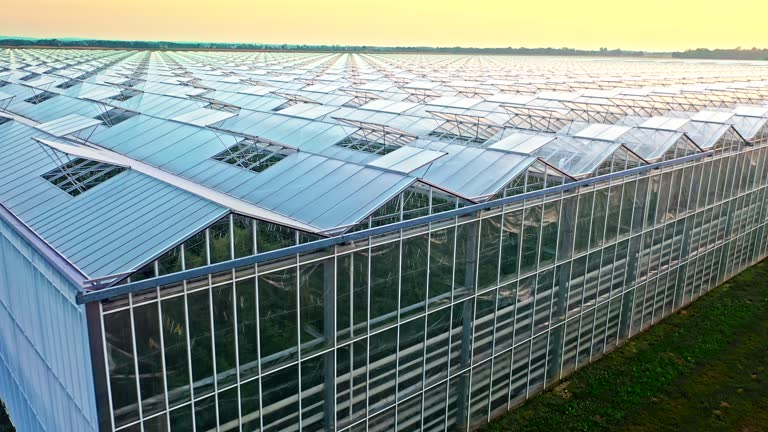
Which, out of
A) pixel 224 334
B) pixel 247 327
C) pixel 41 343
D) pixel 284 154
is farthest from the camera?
pixel 284 154

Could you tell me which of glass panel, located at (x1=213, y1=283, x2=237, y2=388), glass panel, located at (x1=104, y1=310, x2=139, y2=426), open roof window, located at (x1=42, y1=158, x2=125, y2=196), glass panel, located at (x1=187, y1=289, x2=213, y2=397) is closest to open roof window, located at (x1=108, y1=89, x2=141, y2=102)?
open roof window, located at (x1=42, y1=158, x2=125, y2=196)

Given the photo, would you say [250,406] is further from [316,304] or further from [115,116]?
[115,116]

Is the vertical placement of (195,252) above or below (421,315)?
above

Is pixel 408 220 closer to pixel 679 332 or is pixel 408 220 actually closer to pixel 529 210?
pixel 529 210

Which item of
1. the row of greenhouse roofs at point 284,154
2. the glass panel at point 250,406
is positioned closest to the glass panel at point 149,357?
the row of greenhouse roofs at point 284,154

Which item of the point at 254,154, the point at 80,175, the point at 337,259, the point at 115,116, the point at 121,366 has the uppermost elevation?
the point at 115,116

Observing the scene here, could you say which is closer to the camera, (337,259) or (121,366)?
(121,366)

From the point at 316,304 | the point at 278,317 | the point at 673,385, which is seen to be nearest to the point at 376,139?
the point at 316,304

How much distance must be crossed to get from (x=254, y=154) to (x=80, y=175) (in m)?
6.51

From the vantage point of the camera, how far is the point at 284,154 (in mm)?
23656

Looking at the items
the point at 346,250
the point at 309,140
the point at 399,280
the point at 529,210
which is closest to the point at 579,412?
the point at 529,210

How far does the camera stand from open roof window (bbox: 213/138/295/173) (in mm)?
23500

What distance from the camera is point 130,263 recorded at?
13.5 m

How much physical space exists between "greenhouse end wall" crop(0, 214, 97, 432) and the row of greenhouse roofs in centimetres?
74
